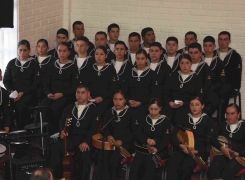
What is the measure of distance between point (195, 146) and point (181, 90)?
3.77 ft

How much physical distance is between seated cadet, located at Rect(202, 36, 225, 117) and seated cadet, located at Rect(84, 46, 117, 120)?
1.39m

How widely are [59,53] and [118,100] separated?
138 centimetres

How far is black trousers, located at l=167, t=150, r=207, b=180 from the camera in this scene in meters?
9.21

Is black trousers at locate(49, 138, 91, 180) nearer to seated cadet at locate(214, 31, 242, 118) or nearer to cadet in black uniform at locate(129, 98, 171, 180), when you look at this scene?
cadet in black uniform at locate(129, 98, 171, 180)

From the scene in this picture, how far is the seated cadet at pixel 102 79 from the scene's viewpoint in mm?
10336

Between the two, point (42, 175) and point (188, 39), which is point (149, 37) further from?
point (42, 175)

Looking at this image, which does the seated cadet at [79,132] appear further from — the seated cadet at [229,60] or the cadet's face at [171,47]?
the seated cadet at [229,60]

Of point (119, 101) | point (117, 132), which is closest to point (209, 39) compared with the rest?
point (119, 101)

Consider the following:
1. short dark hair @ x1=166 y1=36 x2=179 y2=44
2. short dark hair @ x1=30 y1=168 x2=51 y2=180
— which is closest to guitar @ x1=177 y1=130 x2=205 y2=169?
short dark hair @ x1=166 y1=36 x2=179 y2=44

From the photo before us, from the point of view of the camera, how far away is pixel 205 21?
11820mm

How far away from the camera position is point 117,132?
9.59 meters

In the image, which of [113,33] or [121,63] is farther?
[113,33]

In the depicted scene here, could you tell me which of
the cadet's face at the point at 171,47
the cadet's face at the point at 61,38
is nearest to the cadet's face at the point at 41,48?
the cadet's face at the point at 61,38

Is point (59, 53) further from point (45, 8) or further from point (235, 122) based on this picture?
point (235, 122)
